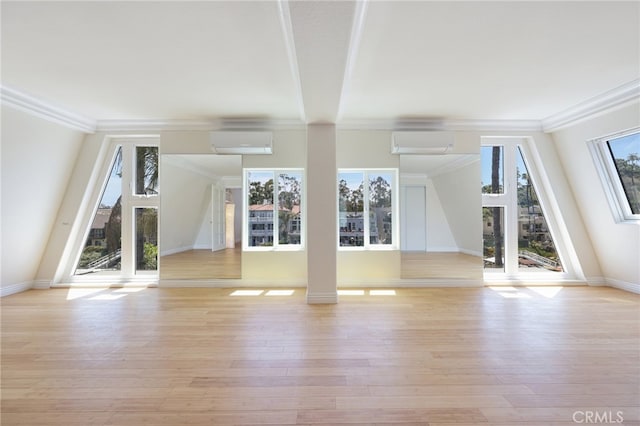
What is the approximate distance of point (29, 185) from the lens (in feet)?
13.8

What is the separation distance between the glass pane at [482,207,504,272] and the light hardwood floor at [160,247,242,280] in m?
4.20

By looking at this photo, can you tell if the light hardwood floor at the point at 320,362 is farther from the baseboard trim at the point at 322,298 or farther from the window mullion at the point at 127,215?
the window mullion at the point at 127,215

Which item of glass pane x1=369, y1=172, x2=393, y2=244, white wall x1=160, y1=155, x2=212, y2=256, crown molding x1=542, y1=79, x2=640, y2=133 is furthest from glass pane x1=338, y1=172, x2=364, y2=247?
crown molding x1=542, y1=79, x2=640, y2=133

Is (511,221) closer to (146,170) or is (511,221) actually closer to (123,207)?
(146,170)

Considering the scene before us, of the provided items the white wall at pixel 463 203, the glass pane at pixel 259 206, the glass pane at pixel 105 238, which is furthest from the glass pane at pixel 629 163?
the glass pane at pixel 105 238

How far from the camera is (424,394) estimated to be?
2010 mm

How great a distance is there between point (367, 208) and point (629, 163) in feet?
12.1

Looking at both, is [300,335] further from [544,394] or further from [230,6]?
[230,6]

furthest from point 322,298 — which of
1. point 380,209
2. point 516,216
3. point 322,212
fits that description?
point 516,216

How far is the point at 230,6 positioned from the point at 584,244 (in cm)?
612

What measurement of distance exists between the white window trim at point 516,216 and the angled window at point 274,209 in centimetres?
321

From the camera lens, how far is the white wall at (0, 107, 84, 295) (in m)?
3.86

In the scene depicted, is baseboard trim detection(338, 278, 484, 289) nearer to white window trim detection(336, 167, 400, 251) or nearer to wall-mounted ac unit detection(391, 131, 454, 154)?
white window trim detection(336, 167, 400, 251)

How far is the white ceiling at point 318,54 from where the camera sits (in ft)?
7.39
